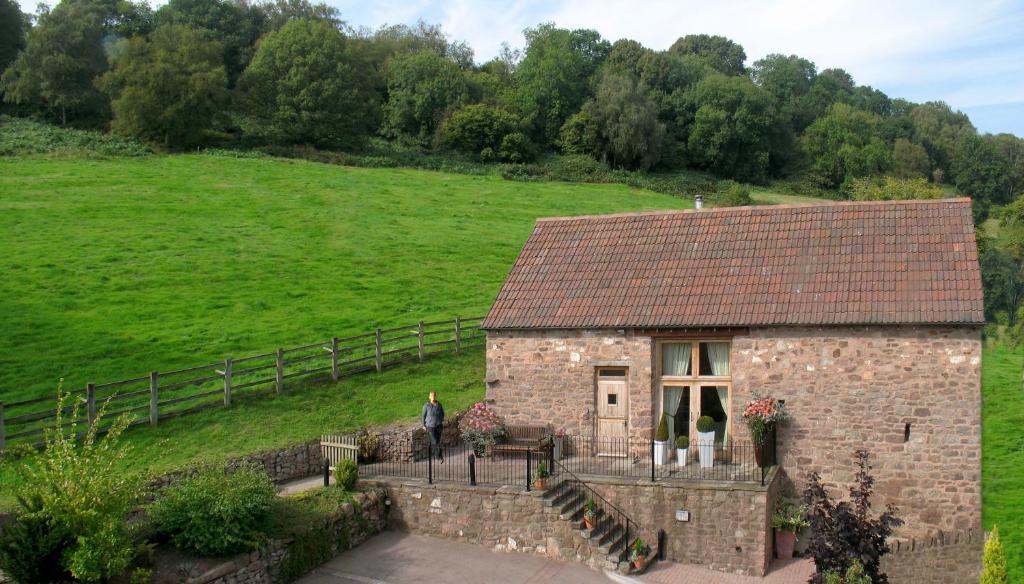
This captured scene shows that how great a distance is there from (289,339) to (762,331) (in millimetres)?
13906

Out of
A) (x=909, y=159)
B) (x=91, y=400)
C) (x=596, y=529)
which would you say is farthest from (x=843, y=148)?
(x=91, y=400)

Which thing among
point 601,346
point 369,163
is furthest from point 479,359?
point 369,163

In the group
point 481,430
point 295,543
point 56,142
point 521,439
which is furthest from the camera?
point 56,142

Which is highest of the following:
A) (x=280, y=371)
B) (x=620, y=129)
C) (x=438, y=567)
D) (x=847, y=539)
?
(x=620, y=129)

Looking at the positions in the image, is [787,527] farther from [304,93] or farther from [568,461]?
[304,93]

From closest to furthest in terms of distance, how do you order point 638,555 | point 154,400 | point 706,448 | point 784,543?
point 638,555 < point 784,543 < point 706,448 < point 154,400

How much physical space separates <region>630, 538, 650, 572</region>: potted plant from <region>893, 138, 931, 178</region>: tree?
62936 millimetres

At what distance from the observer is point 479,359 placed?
23.9m

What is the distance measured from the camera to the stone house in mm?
14477

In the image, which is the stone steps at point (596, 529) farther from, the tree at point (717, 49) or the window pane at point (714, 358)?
the tree at point (717, 49)

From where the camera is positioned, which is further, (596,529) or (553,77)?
(553,77)

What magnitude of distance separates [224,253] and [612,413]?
20184 mm

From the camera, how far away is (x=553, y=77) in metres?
70.8

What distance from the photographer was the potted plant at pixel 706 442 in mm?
15805
